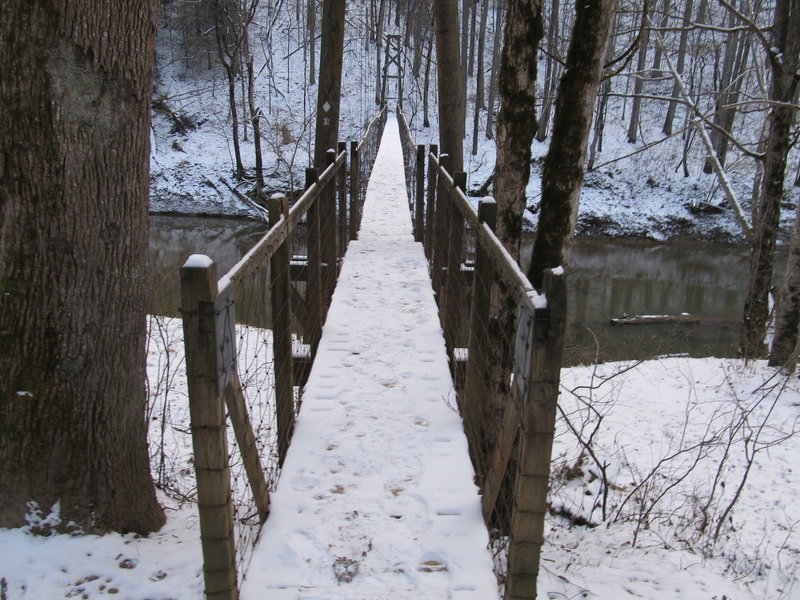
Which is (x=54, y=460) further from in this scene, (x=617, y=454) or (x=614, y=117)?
(x=614, y=117)

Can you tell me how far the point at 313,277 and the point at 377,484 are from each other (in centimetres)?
211

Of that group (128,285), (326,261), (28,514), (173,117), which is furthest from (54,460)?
Answer: (173,117)

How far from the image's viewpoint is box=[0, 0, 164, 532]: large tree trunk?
218cm

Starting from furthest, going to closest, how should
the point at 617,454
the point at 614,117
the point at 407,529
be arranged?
the point at 614,117 < the point at 617,454 < the point at 407,529

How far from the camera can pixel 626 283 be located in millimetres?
17859

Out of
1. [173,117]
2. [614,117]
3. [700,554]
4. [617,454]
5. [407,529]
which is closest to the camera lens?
[407,529]

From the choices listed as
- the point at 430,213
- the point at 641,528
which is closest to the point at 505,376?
the point at 641,528

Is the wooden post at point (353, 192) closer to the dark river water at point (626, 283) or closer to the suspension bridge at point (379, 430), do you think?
the suspension bridge at point (379, 430)

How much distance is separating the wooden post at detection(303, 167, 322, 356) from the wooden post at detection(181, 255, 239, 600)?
2.50 meters

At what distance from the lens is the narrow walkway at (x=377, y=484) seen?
7.74ft

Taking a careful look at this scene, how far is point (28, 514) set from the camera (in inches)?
94.7

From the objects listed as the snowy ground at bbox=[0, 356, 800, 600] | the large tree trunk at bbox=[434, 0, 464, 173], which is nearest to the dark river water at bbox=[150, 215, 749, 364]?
the snowy ground at bbox=[0, 356, 800, 600]

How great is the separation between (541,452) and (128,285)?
66.5 inches

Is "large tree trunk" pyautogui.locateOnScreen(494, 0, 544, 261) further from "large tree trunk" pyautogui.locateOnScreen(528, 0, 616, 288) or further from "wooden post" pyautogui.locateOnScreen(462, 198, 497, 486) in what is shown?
"wooden post" pyautogui.locateOnScreen(462, 198, 497, 486)
